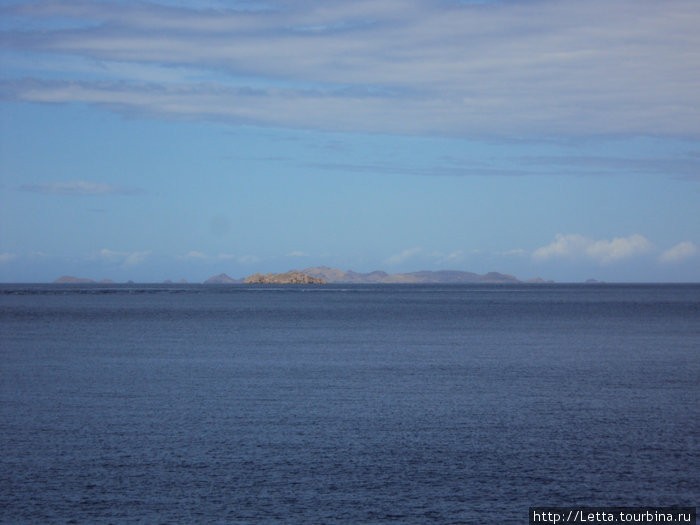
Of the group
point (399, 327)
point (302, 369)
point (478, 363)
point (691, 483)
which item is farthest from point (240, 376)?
point (399, 327)

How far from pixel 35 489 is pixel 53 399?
1243cm

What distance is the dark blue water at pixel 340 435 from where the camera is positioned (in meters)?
17.0

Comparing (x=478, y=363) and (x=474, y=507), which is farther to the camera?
(x=478, y=363)

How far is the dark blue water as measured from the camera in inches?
668

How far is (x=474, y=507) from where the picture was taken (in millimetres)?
16547

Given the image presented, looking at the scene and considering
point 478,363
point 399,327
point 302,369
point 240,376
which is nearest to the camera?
point 240,376

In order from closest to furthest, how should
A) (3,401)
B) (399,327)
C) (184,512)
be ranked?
(184,512) → (3,401) → (399,327)

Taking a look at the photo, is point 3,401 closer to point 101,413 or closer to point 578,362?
point 101,413

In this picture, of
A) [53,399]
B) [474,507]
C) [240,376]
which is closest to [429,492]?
[474,507]

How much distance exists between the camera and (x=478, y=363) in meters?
42.4

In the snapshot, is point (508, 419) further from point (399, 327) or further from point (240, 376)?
point (399, 327)

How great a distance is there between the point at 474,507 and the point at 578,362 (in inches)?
1124

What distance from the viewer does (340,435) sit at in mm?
22844

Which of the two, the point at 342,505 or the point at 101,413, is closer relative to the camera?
the point at 342,505
